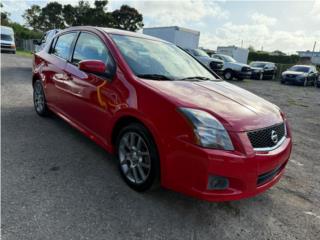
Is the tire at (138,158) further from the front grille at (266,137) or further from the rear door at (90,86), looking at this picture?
the front grille at (266,137)

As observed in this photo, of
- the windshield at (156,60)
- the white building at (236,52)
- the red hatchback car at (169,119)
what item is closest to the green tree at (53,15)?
the white building at (236,52)

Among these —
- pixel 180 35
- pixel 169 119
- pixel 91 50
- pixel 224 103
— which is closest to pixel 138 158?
pixel 169 119

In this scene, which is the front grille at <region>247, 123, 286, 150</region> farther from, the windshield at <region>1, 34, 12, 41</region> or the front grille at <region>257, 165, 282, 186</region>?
the windshield at <region>1, 34, 12, 41</region>

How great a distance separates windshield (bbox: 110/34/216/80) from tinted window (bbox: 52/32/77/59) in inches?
41.4

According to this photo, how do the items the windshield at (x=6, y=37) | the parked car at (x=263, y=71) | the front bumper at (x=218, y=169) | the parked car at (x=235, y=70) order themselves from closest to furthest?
the front bumper at (x=218, y=169) → the parked car at (x=235, y=70) → the parked car at (x=263, y=71) → the windshield at (x=6, y=37)

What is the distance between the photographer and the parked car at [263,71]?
22562mm

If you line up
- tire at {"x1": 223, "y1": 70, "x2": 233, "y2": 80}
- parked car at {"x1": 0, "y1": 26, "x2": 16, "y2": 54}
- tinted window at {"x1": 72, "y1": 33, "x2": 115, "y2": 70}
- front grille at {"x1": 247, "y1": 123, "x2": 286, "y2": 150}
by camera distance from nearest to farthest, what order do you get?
front grille at {"x1": 247, "y1": 123, "x2": 286, "y2": 150} < tinted window at {"x1": 72, "y1": 33, "x2": 115, "y2": 70} < tire at {"x1": 223, "y1": 70, "x2": 233, "y2": 80} < parked car at {"x1": 0, "y1": 26, "x2": 16, "y2": 54}

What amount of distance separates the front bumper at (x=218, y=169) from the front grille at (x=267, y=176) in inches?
0.5

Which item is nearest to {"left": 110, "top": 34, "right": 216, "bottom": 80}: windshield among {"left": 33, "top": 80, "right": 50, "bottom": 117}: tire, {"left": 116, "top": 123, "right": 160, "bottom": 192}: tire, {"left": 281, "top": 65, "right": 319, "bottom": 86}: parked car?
{"left": 116, "top": 123, "right": 160, "bottom": 192}: tire

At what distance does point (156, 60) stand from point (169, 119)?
1.29 meters

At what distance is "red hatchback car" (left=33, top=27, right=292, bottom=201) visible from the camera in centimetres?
239

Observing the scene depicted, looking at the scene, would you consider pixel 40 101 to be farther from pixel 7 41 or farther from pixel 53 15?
pixel 53 15

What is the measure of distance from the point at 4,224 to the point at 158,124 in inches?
59.8

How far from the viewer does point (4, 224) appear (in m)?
2.29
